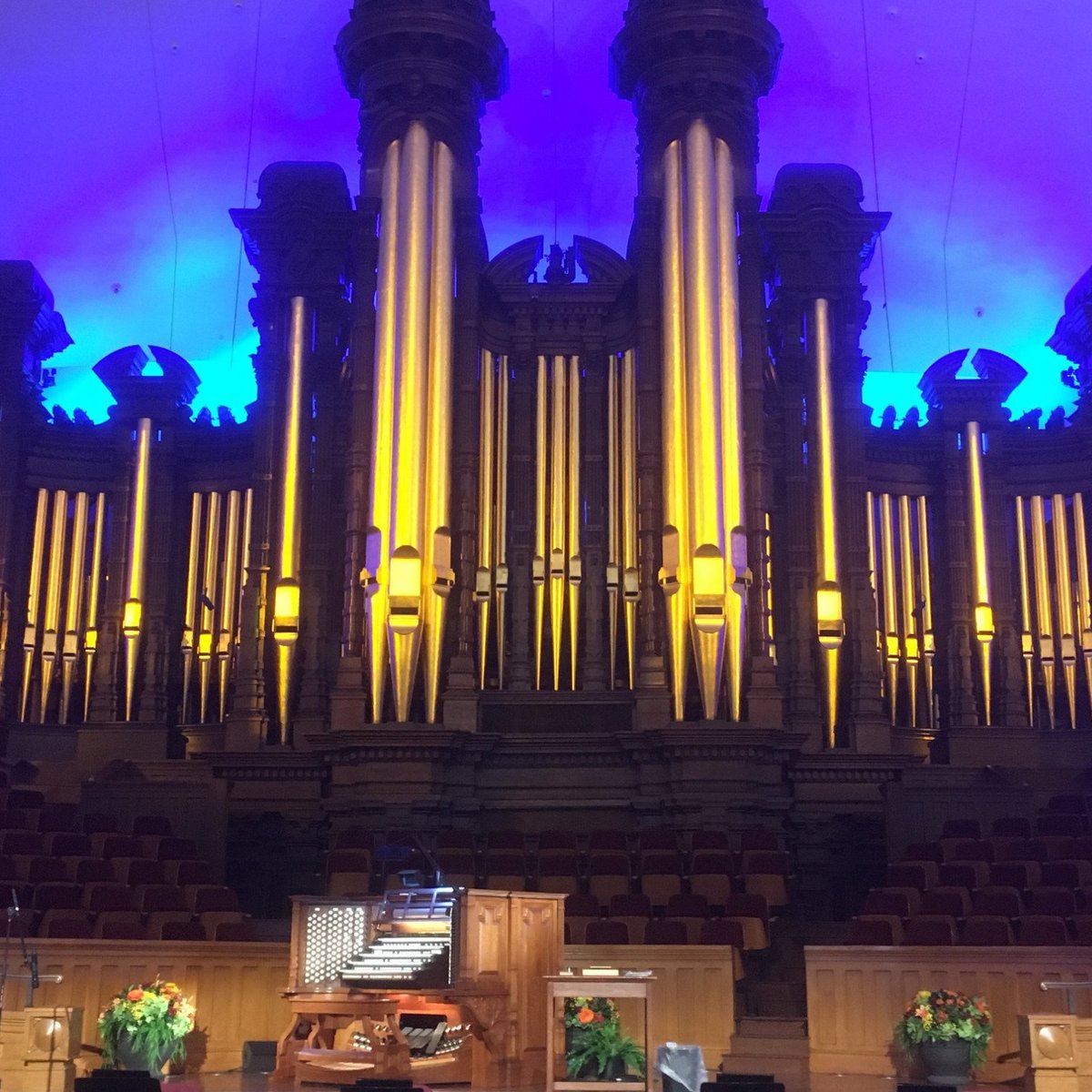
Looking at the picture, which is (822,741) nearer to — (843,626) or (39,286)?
(843,626)

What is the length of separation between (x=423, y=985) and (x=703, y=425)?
6537mm

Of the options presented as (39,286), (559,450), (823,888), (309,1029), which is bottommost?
(309,1029)

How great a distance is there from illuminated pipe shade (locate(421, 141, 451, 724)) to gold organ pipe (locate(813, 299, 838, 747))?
8.88 feet

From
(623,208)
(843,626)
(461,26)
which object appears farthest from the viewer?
(623,208)

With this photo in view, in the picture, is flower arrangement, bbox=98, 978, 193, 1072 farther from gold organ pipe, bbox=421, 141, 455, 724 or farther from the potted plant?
gold organ pipe, bbox=421, 141, 455, 724

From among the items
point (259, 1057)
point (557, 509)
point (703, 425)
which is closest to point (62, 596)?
point (557, 509)

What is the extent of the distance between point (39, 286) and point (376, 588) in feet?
16.1

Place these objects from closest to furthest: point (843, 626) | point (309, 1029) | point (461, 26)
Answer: point (309, 1029) → point (843, 626) → point (461, 26)

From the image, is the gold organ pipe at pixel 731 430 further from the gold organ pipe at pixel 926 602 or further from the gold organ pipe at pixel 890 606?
the gold organ pipe at pixel 926 602

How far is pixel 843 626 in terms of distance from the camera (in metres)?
13.9

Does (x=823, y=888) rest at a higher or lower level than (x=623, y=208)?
lower

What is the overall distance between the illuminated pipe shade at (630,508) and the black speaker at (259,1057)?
467 centimetres


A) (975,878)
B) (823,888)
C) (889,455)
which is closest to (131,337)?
(889,455)

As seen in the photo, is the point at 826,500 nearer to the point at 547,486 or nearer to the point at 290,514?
the point at 547,486
